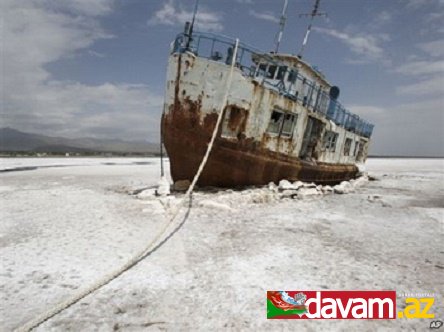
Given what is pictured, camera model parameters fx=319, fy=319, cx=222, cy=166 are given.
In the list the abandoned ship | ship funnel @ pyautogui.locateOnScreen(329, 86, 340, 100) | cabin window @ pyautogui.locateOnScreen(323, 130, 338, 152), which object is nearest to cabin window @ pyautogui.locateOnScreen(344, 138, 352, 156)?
cabin window @ pyautogui.locateOnScreen(323, 130, 338, 152)

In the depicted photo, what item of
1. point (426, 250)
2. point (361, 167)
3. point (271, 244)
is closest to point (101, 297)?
point (271, 244)

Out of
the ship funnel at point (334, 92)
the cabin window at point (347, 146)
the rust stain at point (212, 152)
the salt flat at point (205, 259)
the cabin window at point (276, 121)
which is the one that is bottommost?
the salt flat at point (205, 259)

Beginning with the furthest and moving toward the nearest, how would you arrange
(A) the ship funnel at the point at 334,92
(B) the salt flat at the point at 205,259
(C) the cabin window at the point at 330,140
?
(A) the ship funnel at the point at 334,92
(C) the cabin window at the point at 330,140
(B) the salt flat at the point at 205,259

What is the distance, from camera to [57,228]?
6.33m

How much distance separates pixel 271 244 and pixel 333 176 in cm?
1080

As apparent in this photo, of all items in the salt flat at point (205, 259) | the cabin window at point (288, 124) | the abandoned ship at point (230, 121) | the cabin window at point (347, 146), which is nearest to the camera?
the salt flat at point (205, 259)

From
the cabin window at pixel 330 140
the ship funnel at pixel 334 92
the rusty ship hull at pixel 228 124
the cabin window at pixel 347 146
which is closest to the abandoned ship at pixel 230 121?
the rusty ship hull at pixel 228 124

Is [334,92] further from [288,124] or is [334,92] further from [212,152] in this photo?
[212,152]

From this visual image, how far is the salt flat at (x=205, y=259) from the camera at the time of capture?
11.1 ft

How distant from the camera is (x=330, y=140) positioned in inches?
602

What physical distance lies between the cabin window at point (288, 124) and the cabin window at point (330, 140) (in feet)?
11.4

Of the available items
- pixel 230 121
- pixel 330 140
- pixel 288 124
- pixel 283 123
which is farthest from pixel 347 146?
pixel 230 121

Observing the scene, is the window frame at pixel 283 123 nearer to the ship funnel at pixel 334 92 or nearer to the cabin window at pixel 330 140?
the cabin window at pixel 330 140

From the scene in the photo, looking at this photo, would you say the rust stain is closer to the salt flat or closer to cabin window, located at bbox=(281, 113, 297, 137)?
cabin window, located at bbox=(281, 113, 297, 137)
